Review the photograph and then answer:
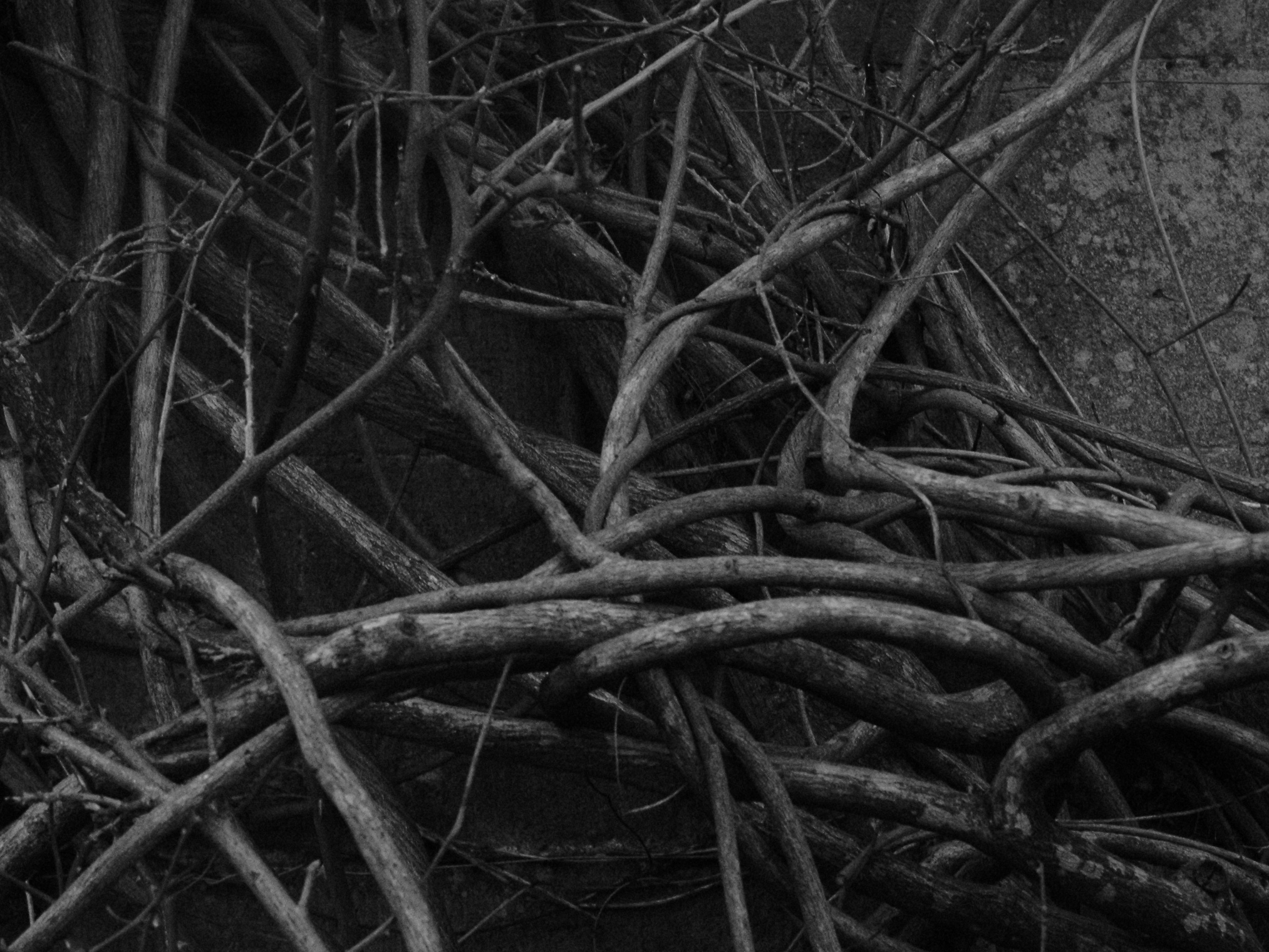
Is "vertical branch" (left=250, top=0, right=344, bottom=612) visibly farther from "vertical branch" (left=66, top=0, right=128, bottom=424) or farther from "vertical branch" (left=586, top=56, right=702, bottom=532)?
"vertical branch" (left=66, top=0, right=128, bottom=424)

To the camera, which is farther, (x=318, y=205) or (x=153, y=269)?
(x=153, y=269)

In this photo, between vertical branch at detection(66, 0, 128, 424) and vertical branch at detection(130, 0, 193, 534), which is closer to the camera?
vertical branch at detection(130, 0, 193, 534)

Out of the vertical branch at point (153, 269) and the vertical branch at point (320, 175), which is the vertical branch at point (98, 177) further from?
the vertical branch at point (320, 175)

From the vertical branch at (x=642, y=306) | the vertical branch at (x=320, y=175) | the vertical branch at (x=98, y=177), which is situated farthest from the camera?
the vertical branch at (x=98, y=177)

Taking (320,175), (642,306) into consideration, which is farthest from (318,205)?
(642,306)

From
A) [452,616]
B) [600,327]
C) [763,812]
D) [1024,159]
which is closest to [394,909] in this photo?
[452,616]

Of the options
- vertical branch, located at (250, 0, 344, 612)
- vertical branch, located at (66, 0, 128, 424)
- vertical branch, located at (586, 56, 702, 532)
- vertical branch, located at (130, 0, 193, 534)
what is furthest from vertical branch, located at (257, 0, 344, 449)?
vertical branch, located at (66, 0, 128, 424)

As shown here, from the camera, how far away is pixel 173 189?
6.43ft

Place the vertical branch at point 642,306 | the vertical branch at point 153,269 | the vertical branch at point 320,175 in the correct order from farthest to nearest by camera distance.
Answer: the vertical branch at point 153,269 < the vertical branch at point 642,306 < the vertical branch at point 320,175

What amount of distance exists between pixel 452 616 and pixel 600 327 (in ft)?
2.45

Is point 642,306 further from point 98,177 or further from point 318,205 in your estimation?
point 98,177

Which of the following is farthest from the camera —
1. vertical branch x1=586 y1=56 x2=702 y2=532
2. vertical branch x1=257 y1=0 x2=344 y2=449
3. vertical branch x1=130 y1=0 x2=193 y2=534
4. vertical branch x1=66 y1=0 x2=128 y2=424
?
vertical branch x1=66 y1=0 x2=128 y2=424

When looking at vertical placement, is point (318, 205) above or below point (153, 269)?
above

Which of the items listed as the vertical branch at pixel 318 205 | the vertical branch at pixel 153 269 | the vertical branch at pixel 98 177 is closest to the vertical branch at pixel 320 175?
the vertical branch at pixel 318 205
